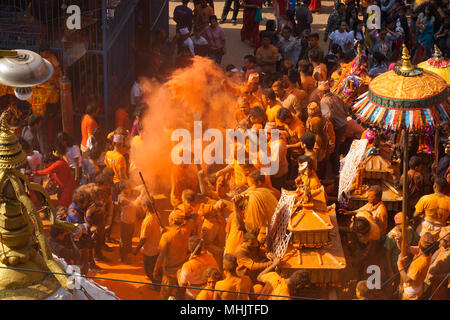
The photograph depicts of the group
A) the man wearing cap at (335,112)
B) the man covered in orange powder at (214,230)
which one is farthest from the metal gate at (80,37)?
the man covered in orange powder at (214,230)

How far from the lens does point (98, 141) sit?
12.7 metres

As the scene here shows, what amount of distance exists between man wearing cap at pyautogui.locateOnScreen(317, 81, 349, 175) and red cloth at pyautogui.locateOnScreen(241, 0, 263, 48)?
6695 mm

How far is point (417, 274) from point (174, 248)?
2.99m

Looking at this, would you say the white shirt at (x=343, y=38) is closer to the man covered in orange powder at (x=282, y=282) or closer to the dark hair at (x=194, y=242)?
the dark hair at (x=194, y=242)

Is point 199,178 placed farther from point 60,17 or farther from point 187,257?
point 60,17

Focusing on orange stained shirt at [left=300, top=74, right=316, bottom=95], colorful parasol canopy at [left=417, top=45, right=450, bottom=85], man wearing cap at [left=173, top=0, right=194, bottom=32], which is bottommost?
orange stained shirt at [left=300, top=74, right=316, bottom=95]

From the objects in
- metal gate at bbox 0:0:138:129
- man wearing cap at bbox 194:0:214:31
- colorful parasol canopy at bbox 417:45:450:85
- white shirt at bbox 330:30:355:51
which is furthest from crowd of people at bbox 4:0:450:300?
man wearing cap at bbox 194:0:214:31

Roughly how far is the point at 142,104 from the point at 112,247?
3599mm

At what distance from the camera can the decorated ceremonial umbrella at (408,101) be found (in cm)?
800

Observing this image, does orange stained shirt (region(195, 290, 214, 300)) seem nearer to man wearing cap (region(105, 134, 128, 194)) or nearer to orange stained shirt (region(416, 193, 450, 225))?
orange stained shirt (region(416, 193, 450, 225))

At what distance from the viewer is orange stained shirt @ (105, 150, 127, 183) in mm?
11523

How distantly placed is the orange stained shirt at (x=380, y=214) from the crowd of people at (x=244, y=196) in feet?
0.07

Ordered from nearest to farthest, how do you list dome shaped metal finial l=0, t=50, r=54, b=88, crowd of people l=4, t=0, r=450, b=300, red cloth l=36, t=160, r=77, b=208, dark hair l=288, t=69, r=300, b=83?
dome shaped metal finial l=0, t=50, r=54, b=88 → crowd of people l=4, t=0, r=450, b=300 → red cloth l=36, t=160, r=77, b=208 → dark hair l=288, t=69, r=300, b=83

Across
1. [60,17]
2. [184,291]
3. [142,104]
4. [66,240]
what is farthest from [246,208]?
[60,17]
